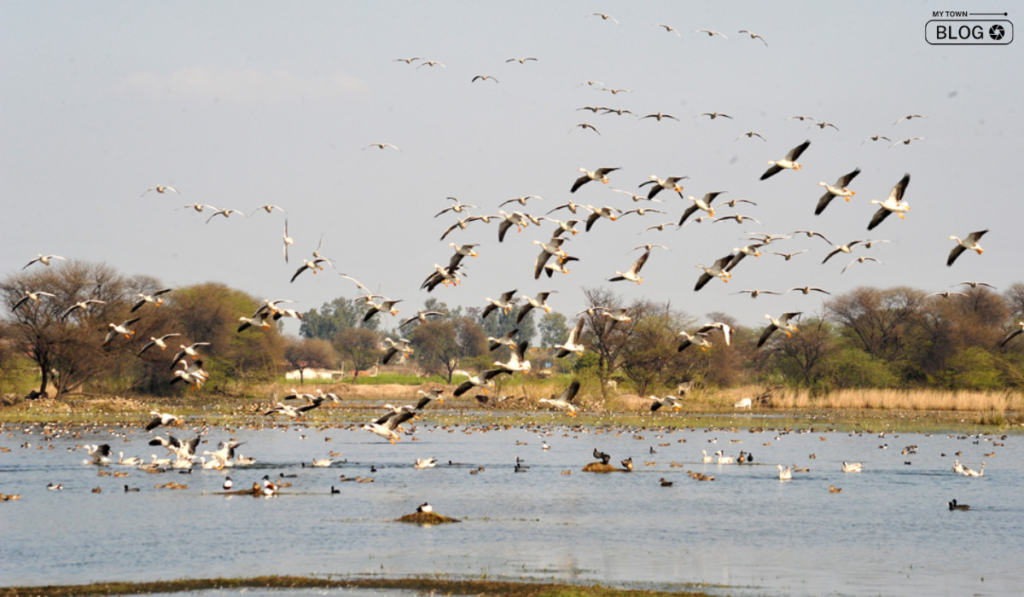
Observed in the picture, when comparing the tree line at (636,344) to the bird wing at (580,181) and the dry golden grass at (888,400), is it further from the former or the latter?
the bird wing at (580,181)

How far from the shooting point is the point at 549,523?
98.5ft

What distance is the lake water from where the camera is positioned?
76.2 feet

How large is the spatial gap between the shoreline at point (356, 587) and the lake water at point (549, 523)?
2.96 ft

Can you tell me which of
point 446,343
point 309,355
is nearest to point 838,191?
point 446,343

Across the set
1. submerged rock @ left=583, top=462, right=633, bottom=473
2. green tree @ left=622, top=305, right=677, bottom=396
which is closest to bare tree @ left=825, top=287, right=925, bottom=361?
green tree @ left=622, top=305, right=677, bottom=396

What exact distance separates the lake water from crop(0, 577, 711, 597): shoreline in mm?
903

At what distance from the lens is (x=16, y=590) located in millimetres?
20641

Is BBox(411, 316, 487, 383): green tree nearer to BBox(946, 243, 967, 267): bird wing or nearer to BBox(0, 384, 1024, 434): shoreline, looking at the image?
BBox(0, 384, 1024, 434): shoreline

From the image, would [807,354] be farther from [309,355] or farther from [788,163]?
[309,355]

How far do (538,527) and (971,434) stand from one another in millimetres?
40979

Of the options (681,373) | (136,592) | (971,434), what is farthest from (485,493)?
(681,373)

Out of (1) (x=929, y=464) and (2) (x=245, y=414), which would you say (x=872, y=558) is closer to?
(1) (x=929, y=464)

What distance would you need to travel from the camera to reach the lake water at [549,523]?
23.2 metres

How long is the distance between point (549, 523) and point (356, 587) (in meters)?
9.90
